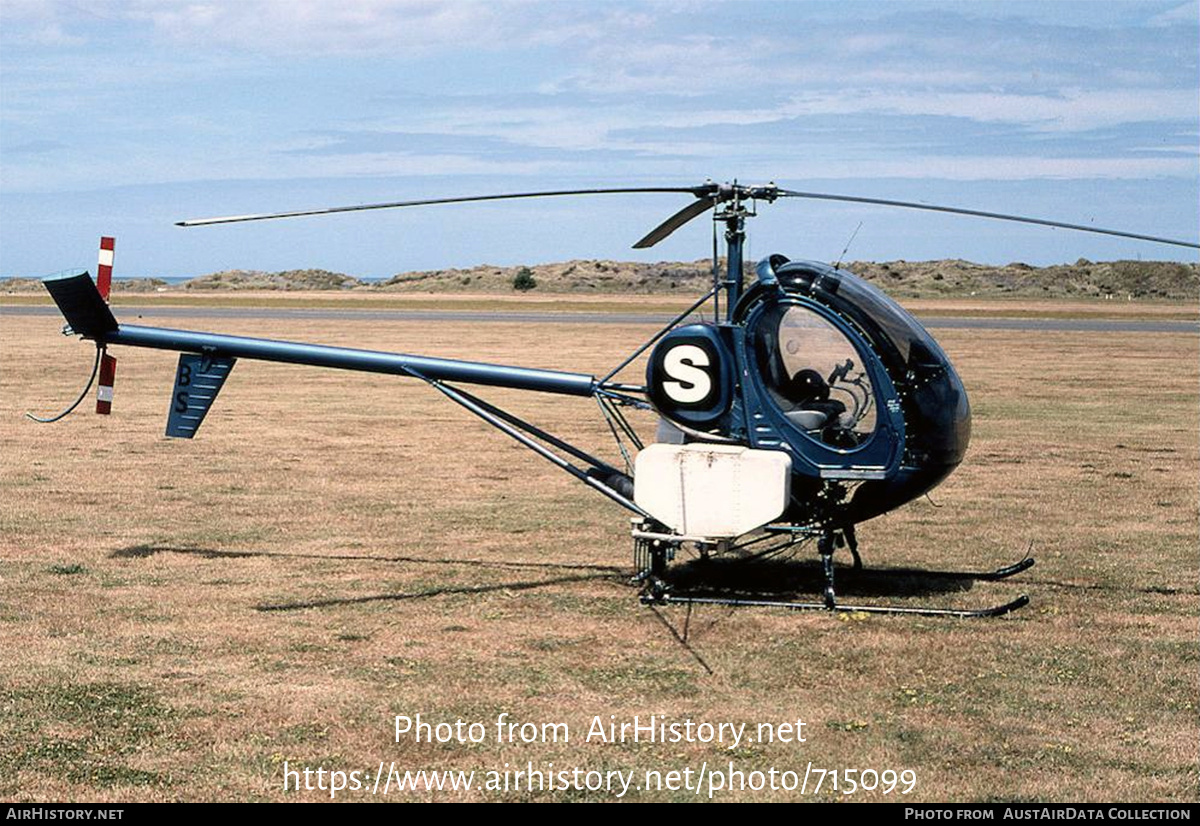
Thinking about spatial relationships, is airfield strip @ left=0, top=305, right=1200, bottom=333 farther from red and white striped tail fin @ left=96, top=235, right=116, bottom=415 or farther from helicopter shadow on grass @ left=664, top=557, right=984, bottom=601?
red and white striped tail fin @ left=96, top=235, right=116, bottom=415

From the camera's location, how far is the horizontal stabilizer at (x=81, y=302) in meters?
12.2

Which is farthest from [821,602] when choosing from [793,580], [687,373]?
[687,373]

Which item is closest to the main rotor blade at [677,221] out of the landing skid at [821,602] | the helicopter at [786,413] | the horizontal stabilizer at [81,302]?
the helicopter at [786,413]

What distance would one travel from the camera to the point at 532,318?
5919 centimetres

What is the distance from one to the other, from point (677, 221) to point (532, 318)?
48271mm

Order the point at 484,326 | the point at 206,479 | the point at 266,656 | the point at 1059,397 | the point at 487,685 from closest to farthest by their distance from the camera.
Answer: the point at 487,685 < the point at 266,656 < the point at 206,479 < the point at 1059,397 < the point at 484,326

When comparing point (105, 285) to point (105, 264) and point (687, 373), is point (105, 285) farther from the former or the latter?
point (687, 373)

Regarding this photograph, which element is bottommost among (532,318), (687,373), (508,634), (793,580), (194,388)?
(508,634)

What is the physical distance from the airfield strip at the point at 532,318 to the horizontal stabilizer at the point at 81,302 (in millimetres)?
42517

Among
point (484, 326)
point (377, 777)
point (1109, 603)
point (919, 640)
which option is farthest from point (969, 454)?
point (484, 326)

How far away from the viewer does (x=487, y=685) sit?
891 cm

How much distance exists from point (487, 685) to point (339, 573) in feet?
11.7

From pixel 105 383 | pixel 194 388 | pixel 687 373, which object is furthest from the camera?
pixel 105 383
